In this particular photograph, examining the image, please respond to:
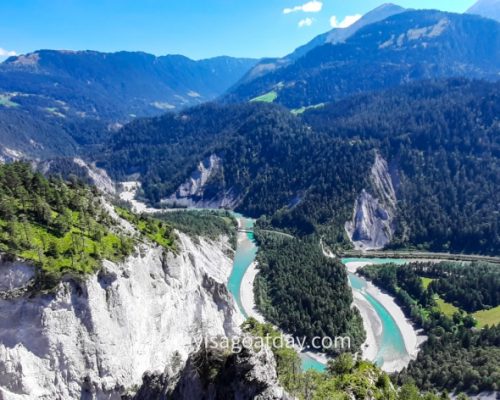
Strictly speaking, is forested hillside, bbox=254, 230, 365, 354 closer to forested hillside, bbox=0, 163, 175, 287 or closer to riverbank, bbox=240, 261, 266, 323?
riverbank, bbox=240, 261, 266, 323

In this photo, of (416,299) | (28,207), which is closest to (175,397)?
(28,207)

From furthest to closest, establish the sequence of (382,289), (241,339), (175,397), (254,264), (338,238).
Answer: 1. (338,238)
2. (254,264)
3. (382,289)
4. (175,397)
5. (241,339)

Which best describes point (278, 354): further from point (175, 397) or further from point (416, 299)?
point (416, 299)

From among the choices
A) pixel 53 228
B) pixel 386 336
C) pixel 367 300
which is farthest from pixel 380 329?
pixel 53 228

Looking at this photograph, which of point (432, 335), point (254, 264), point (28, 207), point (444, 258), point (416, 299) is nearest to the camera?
point (28, 207)

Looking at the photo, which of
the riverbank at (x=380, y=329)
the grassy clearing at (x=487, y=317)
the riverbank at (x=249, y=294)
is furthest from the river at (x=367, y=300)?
the grassy clearing at (x=487, y=317)

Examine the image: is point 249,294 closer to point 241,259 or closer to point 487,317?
point 241,259
